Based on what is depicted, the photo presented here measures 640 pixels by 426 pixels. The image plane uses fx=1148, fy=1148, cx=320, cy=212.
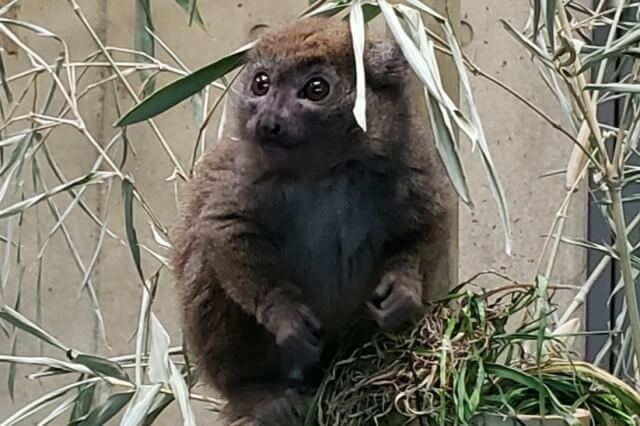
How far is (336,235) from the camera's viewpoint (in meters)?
1.68

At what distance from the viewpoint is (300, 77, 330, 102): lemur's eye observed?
5.24ft

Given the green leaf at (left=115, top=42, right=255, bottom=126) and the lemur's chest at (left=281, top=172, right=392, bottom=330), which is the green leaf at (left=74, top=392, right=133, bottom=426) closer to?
the lemur's chest at (left=281, top=172, right=392, bottom=330)

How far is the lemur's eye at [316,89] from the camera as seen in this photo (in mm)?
1596

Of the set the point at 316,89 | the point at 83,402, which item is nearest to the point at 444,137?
the point at 316,89

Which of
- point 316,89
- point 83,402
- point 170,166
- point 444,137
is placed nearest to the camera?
point 444,137

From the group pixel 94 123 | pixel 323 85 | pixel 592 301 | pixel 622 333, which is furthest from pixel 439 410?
pixel 94 123

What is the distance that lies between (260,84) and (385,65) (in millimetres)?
185

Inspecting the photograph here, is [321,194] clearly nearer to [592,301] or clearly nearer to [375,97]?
[375,97]

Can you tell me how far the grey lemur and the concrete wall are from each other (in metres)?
1.08

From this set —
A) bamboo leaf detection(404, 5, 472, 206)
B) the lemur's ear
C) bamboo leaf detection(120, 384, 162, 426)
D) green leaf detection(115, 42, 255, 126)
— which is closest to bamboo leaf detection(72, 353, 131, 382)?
bamboo leaf detection(120, 384, 162, 426)

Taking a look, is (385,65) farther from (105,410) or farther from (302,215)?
(105,410)

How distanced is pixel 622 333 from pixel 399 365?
0.63 m

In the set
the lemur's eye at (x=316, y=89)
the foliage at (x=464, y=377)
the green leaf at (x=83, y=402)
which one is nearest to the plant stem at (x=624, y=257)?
the foliage at (x=464, y=377)

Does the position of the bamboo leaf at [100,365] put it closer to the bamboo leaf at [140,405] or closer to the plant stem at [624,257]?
the bamboo leaf at [140,405]
